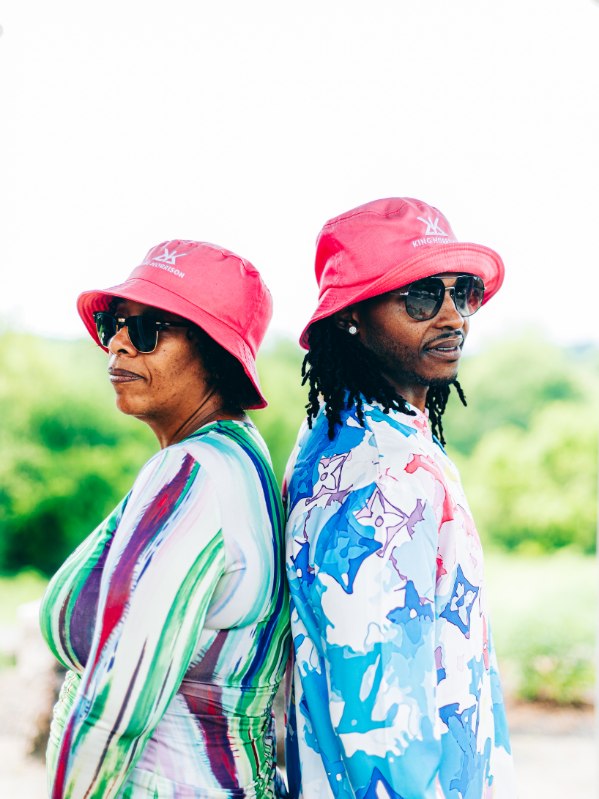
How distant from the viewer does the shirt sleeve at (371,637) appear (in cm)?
137

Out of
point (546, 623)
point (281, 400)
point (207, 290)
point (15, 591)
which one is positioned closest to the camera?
point (207, 290)

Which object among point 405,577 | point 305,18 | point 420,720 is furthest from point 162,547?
point 305,18

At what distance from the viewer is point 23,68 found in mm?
6000

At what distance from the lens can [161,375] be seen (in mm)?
1660

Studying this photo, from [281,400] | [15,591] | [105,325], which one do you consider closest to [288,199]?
[281,400]

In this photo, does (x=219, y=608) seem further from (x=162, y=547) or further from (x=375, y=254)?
(x=375, y=254)

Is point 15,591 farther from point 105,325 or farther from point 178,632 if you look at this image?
point 178,632

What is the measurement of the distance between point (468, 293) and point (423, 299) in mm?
130

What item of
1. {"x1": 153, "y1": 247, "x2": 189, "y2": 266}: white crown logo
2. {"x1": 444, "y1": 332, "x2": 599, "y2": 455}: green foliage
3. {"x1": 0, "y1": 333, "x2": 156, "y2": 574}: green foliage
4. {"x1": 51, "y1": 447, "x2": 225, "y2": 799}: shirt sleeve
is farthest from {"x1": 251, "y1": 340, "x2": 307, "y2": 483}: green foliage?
{"x1": 51, "y1": 447, "x2": 225, "y2": 799}: shirt sleeve

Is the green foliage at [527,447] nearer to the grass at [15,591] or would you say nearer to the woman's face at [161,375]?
the grass at [15,591]

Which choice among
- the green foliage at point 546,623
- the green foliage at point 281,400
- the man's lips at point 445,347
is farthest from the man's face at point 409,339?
the green foliage at point 546,623

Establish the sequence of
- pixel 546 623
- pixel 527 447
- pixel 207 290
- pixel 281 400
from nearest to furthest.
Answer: pixel 207 290
pixel 281 400
pixel 546 623
pixel 527 447

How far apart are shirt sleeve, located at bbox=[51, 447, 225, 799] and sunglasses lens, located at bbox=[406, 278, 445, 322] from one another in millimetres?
587

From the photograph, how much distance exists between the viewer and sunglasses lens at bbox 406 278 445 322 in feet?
5.45
